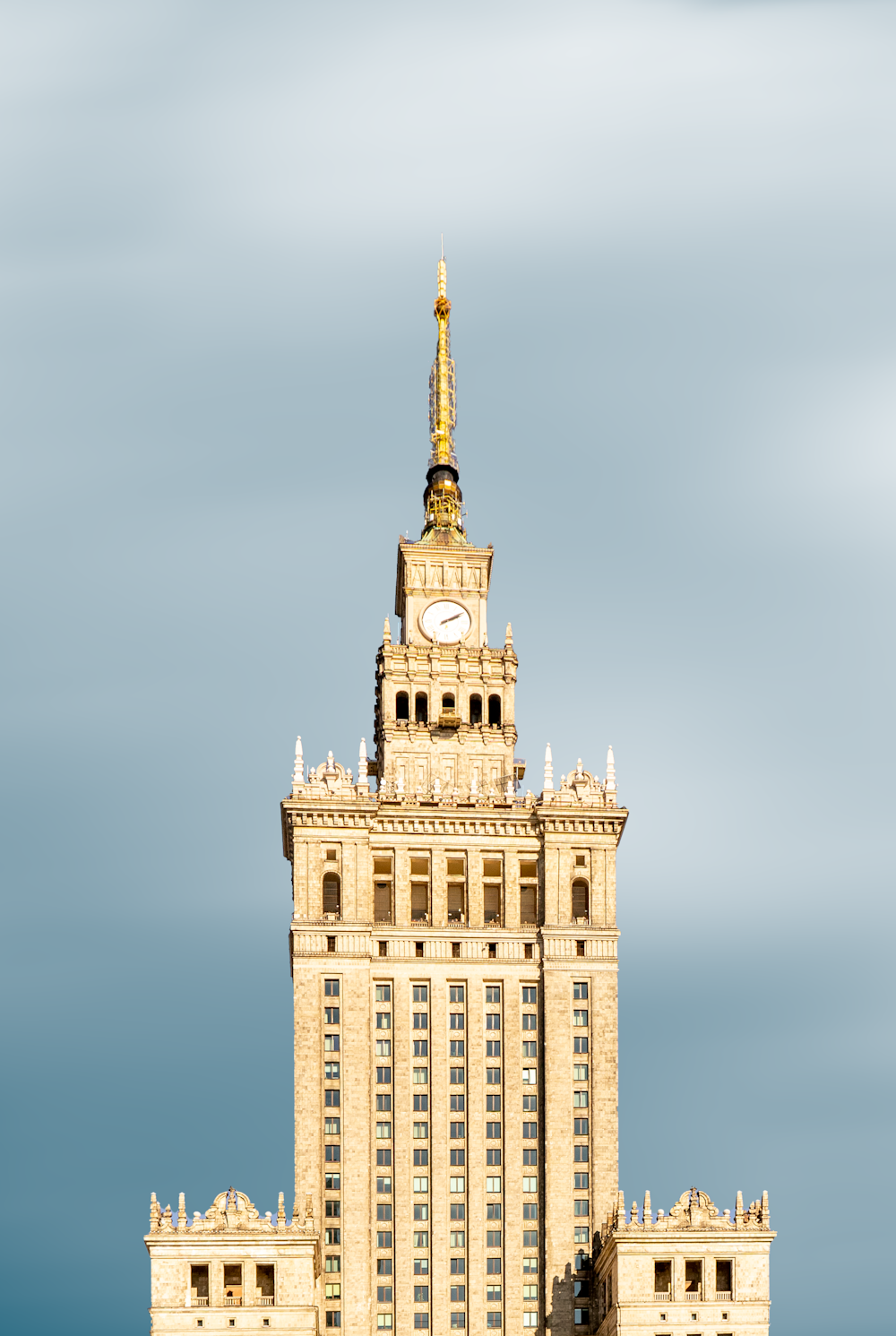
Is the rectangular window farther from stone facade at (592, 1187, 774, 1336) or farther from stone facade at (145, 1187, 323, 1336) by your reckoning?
stone facade at (145, 1187, 323, 1336)

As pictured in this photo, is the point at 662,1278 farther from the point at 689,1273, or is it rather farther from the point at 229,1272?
the point at 229,1272

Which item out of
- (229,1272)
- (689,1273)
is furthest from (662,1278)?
(229,1272)

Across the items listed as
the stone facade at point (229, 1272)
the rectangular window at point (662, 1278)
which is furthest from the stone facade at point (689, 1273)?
the stone facade at point (229, 1272)

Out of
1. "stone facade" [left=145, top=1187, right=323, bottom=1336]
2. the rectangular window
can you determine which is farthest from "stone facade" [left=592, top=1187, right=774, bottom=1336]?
"stone facade" [left=145, top=1187, right=323, bottom=1336]

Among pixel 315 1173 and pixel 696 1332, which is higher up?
pixel 315 1173

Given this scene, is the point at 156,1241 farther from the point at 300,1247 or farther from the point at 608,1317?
the point at 608,1317

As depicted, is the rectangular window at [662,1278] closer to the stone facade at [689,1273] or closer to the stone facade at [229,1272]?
the stone facade at [689,1273]

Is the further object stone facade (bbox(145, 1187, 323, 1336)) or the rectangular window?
the rectangular window

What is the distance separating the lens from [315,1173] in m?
200

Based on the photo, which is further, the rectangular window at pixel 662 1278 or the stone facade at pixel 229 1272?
the rectangular window at pixel 662 1278

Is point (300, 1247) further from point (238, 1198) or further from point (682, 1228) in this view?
point (682, 1228)

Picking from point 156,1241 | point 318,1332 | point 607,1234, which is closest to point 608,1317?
point 607,1234

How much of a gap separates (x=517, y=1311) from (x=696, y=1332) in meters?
16.7

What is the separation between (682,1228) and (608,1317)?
9.29 meters
